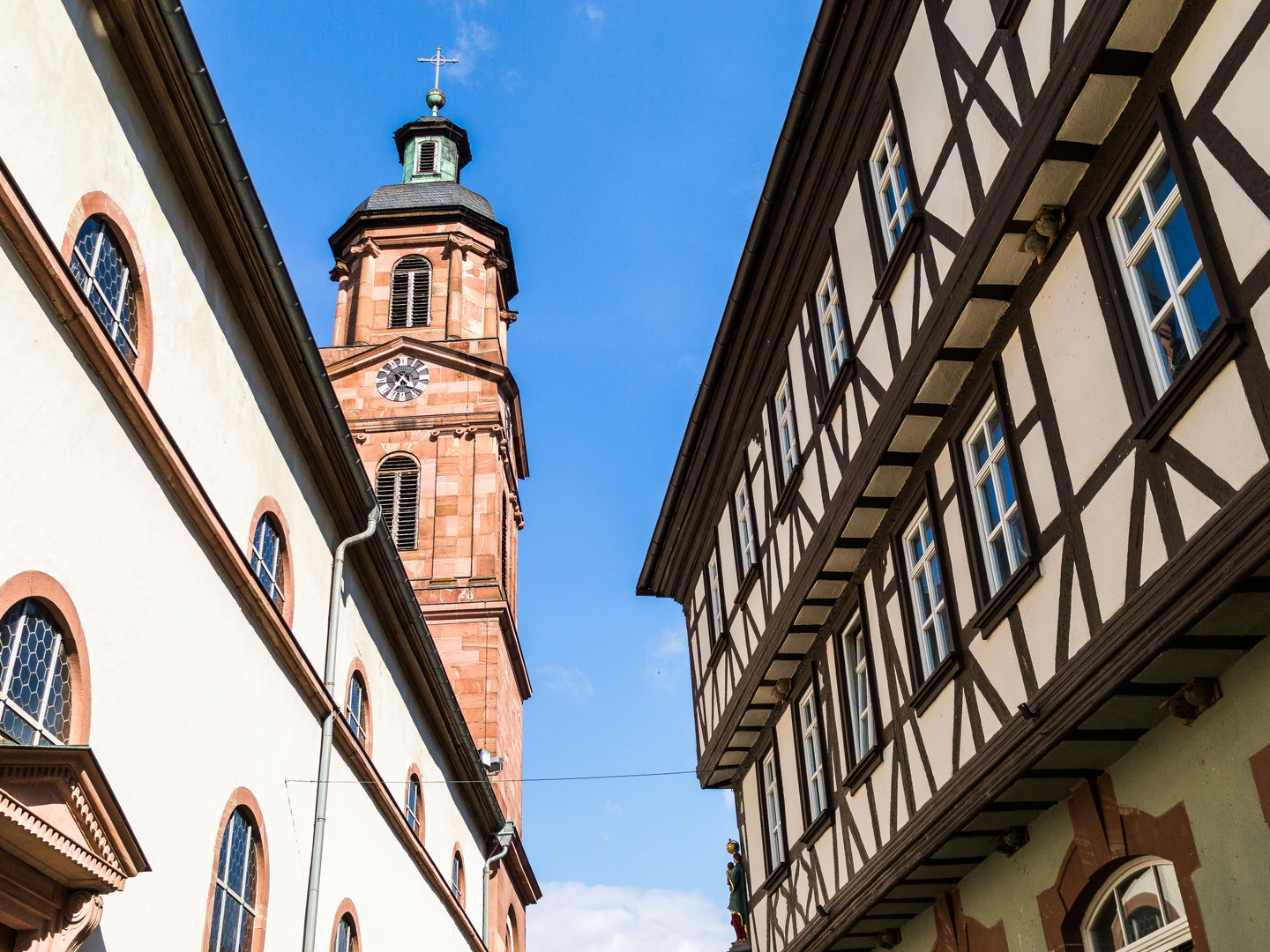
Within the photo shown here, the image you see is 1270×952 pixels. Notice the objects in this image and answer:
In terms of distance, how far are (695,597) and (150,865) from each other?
11.6m

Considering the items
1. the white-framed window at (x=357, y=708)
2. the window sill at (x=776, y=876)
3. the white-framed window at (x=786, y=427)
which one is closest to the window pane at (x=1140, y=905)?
the white-framed window at (x=786, y=427)

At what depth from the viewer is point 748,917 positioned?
18.7 metres

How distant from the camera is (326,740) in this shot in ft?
51.7

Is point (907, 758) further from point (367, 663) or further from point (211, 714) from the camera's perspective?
point (367, 663)

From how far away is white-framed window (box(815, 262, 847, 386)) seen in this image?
13586 millimetres

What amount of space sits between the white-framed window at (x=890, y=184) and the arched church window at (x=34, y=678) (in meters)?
7.61

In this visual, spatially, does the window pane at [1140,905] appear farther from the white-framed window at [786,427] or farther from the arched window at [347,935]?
the arched window at [347,935]

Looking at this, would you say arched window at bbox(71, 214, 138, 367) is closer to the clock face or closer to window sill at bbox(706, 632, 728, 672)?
window sill at bbox(706, 632, 728, 672)

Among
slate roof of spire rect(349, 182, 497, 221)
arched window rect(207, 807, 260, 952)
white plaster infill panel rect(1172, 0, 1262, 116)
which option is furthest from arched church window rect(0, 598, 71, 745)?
slate roof of spire rect(349, 182, 497, 221)

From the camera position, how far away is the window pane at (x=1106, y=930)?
9.66 m

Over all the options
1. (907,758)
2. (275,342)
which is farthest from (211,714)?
(907,758)

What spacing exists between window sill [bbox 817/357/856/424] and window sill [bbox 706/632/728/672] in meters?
5.28

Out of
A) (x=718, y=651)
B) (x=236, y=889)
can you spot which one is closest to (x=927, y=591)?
(x=718, y=651)

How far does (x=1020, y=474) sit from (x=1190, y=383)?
2.34 metres
